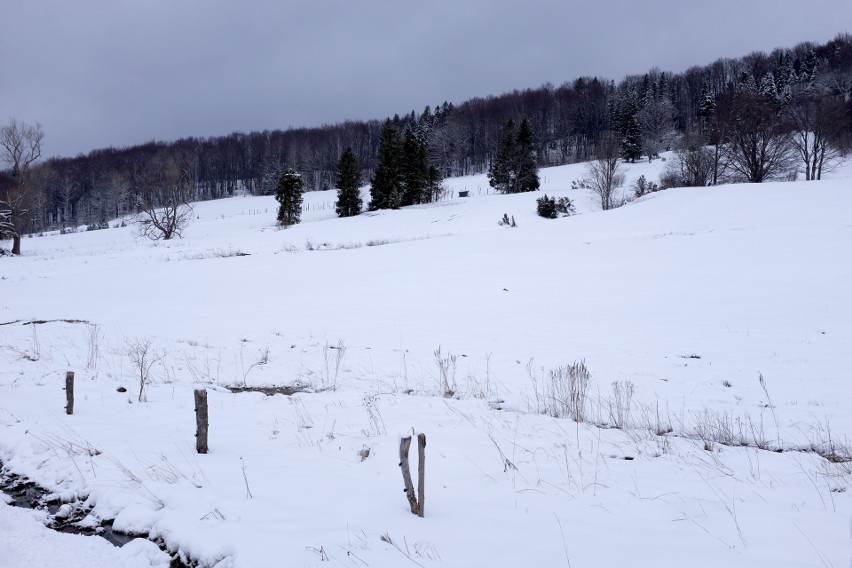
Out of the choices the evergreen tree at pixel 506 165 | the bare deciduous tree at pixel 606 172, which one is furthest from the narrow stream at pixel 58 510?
the evergreen tree at pixel 506 165

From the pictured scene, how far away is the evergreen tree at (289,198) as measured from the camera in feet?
149

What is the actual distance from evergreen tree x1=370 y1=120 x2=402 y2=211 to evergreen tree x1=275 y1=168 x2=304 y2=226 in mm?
8657

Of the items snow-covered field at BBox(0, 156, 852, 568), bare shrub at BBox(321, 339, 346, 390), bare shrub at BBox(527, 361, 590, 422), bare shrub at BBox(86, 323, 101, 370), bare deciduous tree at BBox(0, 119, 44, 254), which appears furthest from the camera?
bare deciduous tree at BBox(0, 119, 44, 254)

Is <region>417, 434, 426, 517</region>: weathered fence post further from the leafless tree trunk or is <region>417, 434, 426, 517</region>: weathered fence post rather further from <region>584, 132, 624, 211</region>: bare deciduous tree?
<region>584, 132, 624, 211</region>: bare deciduous tree

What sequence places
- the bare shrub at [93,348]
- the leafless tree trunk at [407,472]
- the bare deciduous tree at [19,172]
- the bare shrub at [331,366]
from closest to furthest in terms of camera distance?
the leafless tree trunk at [407,472] → the bare shrub at [331,366] → the bare shrub at [93,348] → the bare deciduous tree at [19,172]

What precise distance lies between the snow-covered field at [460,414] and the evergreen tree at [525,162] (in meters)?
37.0

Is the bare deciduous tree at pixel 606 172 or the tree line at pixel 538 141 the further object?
the tree line at pixel 538 141

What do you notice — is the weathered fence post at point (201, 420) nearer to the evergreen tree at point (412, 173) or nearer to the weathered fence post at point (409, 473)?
the weathered fence post at point (409, 473)

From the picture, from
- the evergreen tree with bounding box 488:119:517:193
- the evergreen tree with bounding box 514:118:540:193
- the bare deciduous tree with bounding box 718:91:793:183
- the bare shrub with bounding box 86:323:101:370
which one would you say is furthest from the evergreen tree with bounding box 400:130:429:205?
the bare shrub with bounding box 86:323:101:370

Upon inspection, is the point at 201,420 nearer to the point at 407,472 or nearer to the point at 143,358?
the point at 407,472

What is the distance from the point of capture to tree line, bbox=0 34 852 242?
43.6m

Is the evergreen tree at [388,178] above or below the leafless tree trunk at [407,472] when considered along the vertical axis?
above

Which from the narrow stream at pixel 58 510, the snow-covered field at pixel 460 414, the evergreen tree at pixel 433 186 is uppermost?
the evergreen tree at pixel 433 186

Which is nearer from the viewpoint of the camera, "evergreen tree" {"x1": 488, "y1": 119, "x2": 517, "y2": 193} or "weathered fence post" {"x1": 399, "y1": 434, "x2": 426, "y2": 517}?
"weathered fence post" {"x1": 399, "y1": 434, "x2": 426, "y2": 517}
